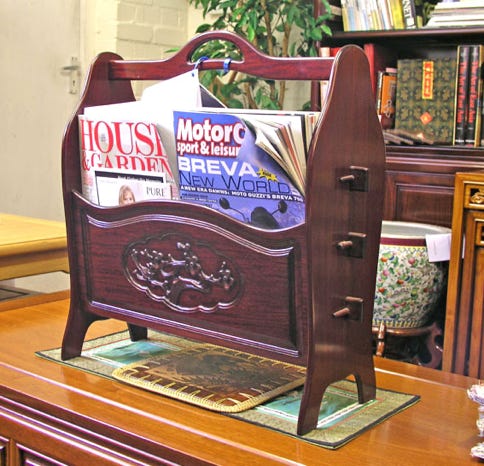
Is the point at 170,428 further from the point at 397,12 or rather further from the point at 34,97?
the point at 34,97

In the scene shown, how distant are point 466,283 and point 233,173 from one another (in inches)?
69.0

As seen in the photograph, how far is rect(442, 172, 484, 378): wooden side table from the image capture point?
2426mm

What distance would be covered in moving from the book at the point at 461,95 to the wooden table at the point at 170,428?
1886 millimetres

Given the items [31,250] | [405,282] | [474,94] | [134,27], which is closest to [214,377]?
[31,250]

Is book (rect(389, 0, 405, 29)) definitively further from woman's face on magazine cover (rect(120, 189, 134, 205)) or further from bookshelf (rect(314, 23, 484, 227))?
woman's face on magazine cover (rect(120, 189, 134, 205))

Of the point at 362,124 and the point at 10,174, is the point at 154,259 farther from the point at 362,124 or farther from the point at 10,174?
the point at 10,174

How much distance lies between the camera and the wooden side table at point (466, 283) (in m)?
2.43

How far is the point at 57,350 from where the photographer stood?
1.13m

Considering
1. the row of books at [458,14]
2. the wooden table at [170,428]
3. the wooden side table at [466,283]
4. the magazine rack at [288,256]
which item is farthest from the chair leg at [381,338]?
the magazine rack at [288,256]

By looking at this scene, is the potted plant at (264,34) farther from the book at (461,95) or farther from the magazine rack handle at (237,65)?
the magazine rack handle at (237,65)

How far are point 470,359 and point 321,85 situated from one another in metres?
1.18

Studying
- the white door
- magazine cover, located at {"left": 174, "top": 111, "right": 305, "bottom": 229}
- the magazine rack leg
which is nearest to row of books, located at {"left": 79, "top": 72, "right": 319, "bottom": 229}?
magazine cover, located at {"left": 174, "top": 111, "right": 305, "bottom": 229}

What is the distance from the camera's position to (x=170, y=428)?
0.84 m

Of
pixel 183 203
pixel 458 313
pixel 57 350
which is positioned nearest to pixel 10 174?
pixel 458 313
